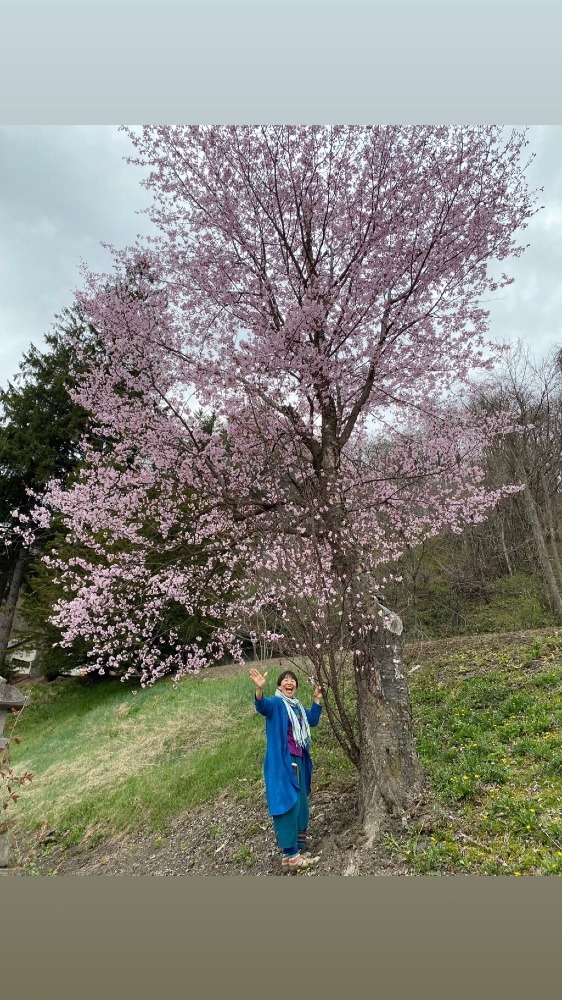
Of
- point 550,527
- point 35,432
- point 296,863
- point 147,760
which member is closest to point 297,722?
point 296,863

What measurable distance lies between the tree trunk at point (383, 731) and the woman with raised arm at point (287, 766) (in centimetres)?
43

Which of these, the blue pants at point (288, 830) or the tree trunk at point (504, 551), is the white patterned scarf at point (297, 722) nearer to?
the blue pants at point (288, 830)

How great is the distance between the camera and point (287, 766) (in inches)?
128

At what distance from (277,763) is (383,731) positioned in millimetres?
800

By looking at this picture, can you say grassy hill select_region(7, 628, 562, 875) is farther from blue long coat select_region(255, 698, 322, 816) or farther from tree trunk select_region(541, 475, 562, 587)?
tree trunk select_region(541, 475, 562, 587)

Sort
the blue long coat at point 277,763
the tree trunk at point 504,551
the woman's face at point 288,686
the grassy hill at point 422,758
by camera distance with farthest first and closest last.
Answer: the tree trunk at point 504,551 → the woman's face at point 288,686 → the blue long coat at point 277,763 → the grassy hill at point 422,758

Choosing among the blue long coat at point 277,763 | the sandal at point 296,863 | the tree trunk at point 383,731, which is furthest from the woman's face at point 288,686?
the sandal at point 296,863

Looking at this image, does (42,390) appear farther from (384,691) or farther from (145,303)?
(384,691)

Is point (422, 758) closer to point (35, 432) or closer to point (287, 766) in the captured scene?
point (287, 766)

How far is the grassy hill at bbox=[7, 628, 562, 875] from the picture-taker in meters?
3.05

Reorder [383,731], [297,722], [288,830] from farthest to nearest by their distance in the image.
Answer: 1. [383,731]
2. [297,722]
3. [288,830]

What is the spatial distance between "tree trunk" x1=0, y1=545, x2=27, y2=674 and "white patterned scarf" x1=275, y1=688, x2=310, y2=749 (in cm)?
1311

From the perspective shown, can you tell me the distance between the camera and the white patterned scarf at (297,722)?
3.39 m

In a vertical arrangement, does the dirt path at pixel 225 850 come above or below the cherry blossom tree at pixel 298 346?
below
